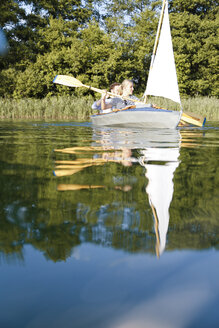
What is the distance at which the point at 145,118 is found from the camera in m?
10.8

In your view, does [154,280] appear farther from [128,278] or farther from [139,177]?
[139,177]

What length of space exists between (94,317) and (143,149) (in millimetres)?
4654

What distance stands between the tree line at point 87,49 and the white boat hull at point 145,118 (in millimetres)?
14818

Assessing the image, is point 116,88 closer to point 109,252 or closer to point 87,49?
point 109,252

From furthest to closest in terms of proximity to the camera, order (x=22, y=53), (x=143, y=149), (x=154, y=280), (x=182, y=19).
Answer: (x=182, y=19), (x=22, y=53), (x=143, y=149), (x=154, y=280)

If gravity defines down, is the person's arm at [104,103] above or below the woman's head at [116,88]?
below

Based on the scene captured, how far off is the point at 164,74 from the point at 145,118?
1.96 m

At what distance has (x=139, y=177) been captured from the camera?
335 centimetres

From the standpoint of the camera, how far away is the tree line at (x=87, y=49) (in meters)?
26.7

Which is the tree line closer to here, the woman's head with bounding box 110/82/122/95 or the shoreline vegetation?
the shoreline vegetation

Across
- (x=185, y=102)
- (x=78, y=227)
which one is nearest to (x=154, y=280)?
(x=78, y=227)

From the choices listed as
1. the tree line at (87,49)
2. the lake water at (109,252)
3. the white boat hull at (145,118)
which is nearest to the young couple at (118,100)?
the white boat hull at (145,118)

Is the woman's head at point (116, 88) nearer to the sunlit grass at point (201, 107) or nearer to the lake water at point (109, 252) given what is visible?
the sunlit grass at point (201, 107)

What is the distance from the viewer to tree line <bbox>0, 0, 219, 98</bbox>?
2669 centimetres
